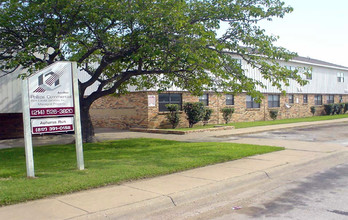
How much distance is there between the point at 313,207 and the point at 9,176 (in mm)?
6336

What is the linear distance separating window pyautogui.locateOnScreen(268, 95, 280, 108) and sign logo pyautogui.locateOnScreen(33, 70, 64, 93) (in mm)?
25421

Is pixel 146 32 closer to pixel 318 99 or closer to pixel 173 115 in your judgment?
pixel 173 115

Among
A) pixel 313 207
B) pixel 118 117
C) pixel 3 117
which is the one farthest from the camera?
pixel 118 117

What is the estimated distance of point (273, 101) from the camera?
31.9 metres

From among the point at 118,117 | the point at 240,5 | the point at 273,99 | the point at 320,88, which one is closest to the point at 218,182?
the point at 240,5

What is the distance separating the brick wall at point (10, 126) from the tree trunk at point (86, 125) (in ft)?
17.4

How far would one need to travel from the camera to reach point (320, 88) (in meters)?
38.0

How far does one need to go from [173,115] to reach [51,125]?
13962 millimetres

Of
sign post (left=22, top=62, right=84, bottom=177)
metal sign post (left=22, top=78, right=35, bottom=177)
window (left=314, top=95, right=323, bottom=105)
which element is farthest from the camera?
window (left=314, top=95, right=323, bottom=105)

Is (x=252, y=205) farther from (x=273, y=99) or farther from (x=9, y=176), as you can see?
(x=273, y=99)

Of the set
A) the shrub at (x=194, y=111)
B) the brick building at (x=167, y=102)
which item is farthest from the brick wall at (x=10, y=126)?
the shrub at (x=194, y=111)

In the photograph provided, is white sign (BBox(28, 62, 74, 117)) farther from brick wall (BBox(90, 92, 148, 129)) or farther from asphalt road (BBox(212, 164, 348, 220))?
brick wall (BBox(90, 92, 148, 129))

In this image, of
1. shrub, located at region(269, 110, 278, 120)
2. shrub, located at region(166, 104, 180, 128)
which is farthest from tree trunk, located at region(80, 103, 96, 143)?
shrub, located at region(269, 110, 278, 120)

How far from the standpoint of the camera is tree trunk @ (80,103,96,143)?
47.2ft
